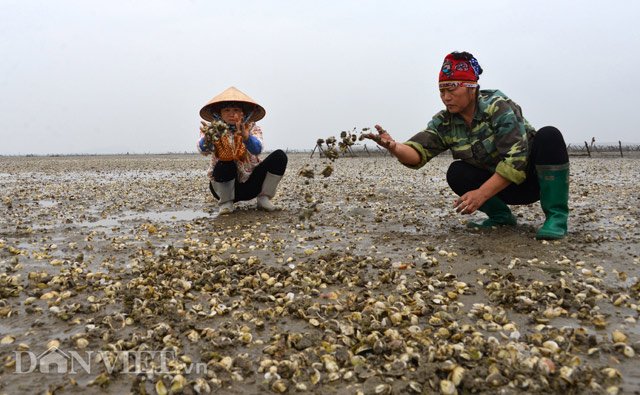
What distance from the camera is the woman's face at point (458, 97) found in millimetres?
4578

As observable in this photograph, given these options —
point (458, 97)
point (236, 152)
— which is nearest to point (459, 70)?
point (458, 97)

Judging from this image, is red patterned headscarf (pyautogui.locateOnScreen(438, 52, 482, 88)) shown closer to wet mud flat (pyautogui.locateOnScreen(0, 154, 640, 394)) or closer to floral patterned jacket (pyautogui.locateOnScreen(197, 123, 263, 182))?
wet mud flat (pyautogui.locateOnScreen(0, 154, 640, 394))

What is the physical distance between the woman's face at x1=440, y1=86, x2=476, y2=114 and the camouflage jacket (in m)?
0.14

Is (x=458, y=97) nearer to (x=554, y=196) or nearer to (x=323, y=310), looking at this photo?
(x=554, y=196)

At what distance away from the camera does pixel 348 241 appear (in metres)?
5.12

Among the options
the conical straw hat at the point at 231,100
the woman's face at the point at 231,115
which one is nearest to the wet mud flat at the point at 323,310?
the woman's face at the point at 231,115

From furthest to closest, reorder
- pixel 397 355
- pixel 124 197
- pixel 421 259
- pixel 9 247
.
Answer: pixel 124 197
pixel 9 247
pixel 421 259
pixel 397 355

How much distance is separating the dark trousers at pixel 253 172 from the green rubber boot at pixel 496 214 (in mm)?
2664

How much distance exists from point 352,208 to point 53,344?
5.27 metres

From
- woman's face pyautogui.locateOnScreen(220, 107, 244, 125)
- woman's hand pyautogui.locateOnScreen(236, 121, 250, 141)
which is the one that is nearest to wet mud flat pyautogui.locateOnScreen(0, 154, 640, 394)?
woman's hand pyautogui.locateOnScreen(236, 121, 250, 141)

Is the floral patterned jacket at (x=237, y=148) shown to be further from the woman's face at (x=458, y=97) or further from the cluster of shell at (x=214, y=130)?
the woman's face at (x=458, y=97)

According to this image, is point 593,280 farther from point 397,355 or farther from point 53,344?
point 53,344

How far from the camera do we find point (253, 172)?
6902mm

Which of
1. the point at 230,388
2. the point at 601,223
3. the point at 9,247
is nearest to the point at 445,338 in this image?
the point at 230,388
